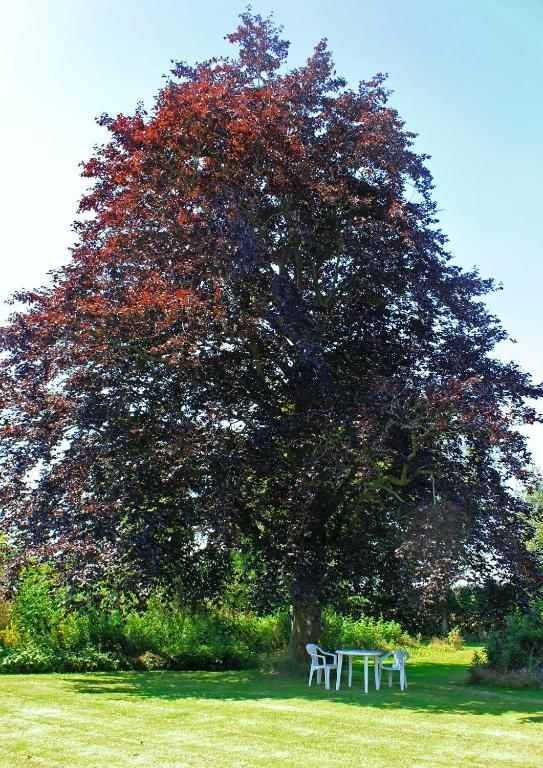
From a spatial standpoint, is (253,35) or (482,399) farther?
(253,35)

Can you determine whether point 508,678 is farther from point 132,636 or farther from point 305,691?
point 132,636

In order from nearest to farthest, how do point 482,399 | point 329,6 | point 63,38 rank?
point 329,6 < point 63,38 < point 482,399

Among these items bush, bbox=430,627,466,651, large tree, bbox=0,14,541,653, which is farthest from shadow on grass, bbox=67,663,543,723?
bush, bbox=430,627,466,651

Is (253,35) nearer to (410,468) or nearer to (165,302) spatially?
(165,302)

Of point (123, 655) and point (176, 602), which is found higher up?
point (176, 602)

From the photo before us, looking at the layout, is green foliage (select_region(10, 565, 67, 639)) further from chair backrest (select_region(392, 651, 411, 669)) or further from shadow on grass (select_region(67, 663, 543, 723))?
chair backrest (select_region(392, 651, 411, 669))

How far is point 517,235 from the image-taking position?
40.5ft

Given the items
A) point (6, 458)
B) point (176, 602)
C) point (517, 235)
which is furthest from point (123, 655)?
point (517, 235)

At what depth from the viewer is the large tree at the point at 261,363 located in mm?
12250

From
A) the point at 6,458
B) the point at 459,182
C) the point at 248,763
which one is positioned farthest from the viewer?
the point at 6,458

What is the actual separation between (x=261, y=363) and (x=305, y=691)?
274 inches

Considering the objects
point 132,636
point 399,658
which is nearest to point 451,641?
point 132,636

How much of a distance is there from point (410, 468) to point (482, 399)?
7.28 feet

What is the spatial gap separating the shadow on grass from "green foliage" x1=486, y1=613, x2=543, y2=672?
0.91 metres
